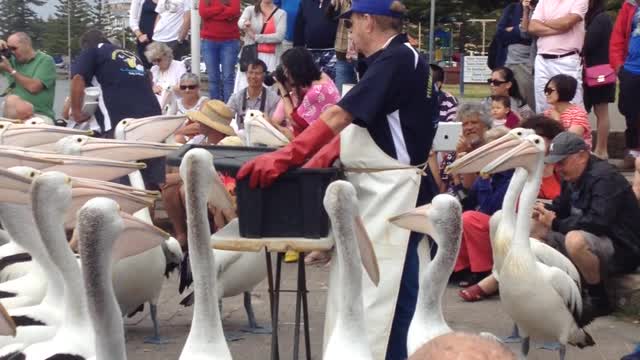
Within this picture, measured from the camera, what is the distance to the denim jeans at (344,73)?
33.1 feet

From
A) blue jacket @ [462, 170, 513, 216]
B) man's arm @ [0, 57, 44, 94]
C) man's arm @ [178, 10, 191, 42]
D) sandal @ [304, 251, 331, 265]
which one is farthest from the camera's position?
man's arm @ [178, 10, 191, 42]

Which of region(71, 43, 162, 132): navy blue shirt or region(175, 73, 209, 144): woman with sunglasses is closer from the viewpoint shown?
region(71, 43, 162, 132): navy blue shirt

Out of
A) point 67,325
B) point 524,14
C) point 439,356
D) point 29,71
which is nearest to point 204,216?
point 67,325

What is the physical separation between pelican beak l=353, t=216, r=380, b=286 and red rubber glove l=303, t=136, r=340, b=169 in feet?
2.07

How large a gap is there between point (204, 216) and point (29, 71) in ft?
24.0

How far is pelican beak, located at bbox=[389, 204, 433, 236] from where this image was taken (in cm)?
499

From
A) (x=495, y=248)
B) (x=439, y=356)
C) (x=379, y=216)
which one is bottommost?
(x=495, y=248)

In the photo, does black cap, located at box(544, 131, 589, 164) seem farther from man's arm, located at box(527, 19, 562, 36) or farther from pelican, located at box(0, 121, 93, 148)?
pelican, located at box(0, 121, 93, 148)

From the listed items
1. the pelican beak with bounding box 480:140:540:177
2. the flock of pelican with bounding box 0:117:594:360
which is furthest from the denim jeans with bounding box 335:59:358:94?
the pelican beak with bounding box 480:140:540:177

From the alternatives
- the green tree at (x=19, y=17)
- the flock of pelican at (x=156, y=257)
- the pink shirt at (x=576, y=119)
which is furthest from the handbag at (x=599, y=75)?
the green tree at (x=19, y=17)

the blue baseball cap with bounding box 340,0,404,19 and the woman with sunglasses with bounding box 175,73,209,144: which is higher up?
the blue baseball cap with bounding box 340,0,404,19

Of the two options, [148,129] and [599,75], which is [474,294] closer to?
[148,129]

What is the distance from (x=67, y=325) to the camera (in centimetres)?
469

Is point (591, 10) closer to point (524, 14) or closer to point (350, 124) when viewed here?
point (524, 14)
